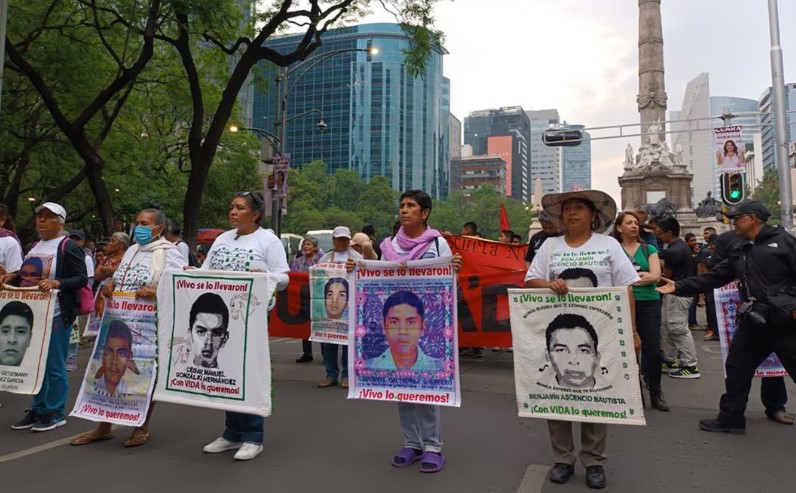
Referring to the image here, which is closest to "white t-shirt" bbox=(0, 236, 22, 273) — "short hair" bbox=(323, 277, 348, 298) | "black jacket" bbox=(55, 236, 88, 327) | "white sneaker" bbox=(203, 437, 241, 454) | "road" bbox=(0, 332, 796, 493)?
"black jacket" bbox=(55, 236, 88, 327)

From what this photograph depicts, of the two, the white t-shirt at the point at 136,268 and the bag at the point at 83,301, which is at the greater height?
the white t-shirt at the point at 136,268

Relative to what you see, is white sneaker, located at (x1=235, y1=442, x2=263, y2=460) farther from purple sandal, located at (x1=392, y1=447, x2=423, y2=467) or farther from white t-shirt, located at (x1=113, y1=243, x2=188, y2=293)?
white t-shirt, located at (x1=113, y1=243, x2=188, y2=293)

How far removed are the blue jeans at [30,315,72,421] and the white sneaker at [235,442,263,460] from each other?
1970mm

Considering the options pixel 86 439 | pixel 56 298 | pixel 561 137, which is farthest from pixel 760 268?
pixel 561 137

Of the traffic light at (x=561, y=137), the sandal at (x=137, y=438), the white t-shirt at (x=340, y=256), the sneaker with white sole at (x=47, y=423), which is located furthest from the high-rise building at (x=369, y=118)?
the sandal at (x=137, y=438)

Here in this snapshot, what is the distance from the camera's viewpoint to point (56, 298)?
517cm

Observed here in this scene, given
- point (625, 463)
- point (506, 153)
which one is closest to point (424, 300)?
point (625, 463)

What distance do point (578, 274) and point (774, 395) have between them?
122 inches

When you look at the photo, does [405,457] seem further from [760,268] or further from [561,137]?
[561,137]

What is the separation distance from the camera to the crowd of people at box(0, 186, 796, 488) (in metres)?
3.93

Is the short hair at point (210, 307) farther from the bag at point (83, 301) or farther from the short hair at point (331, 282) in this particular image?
the short hair at point (331, 282)

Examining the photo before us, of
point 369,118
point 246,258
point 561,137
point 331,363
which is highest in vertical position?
point 369,118

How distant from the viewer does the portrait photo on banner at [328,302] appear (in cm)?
747

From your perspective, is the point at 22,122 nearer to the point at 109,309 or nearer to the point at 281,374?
the point at 281,374
